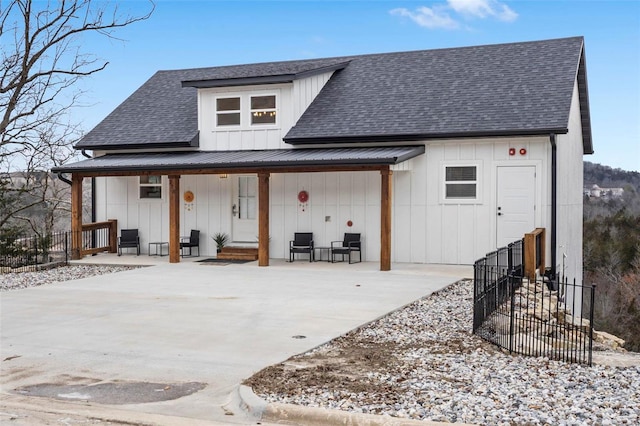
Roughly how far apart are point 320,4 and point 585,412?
24.3 metres

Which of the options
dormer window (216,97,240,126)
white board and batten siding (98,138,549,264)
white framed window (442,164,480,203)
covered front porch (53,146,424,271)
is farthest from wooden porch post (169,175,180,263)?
white framed window (442,164,480,203)

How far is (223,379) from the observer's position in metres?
7.07

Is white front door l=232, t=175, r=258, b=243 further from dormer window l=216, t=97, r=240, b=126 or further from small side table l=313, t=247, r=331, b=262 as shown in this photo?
small side table l=313, t=247, r=331, b=262

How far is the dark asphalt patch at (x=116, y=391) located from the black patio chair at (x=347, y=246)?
10.8 metres

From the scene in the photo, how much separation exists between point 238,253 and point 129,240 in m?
3.60

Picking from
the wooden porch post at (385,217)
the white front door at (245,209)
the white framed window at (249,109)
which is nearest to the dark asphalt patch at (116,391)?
the wooden porch post at (385,217)

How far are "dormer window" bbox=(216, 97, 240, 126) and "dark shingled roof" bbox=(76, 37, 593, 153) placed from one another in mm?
621

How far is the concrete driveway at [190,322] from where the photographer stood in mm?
7207

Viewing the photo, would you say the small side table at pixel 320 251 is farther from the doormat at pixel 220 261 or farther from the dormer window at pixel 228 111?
the dormer window at pixel 228 111

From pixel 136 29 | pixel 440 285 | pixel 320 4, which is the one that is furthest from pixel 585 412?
pixel 320 4

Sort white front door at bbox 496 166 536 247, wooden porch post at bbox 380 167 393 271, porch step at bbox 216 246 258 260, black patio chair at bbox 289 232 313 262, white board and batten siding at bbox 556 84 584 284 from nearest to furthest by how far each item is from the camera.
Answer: wooden porch post at bbox 380 167 393 271, white front door at bbox 496 166 536 247, white board and batten siding at bbox 556 84 584 284, black patio chair at bbox 289 232 313 262, porch step at bbox 216 246 258 260

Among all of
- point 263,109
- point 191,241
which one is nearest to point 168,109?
point 263,109

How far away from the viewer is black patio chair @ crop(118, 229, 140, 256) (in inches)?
797

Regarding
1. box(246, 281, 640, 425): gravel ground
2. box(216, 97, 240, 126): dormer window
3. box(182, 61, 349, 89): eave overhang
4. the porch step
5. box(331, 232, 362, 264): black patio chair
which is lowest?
box(246, 281, 640, 425): gravel ground
